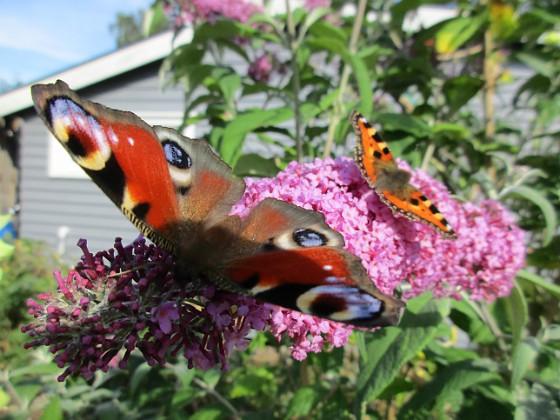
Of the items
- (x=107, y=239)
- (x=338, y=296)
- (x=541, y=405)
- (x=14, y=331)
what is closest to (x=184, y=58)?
(x=338, y=296)

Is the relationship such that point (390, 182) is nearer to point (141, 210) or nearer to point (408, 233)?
point (408, 233)

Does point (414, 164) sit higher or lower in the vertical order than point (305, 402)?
higher

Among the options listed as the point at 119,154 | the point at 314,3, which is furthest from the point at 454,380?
the point at 314,3

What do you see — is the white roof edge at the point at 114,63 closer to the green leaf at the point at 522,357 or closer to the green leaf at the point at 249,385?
the green leaf at the point at 249,385

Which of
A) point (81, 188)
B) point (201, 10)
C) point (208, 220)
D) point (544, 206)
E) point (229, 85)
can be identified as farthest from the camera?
point (81, 188)

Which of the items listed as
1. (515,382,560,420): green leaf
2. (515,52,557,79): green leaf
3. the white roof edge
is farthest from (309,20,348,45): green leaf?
the white roof edge

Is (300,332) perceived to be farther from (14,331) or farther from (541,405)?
(14,331)

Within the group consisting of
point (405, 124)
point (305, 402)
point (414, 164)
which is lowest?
point (305, 402)
